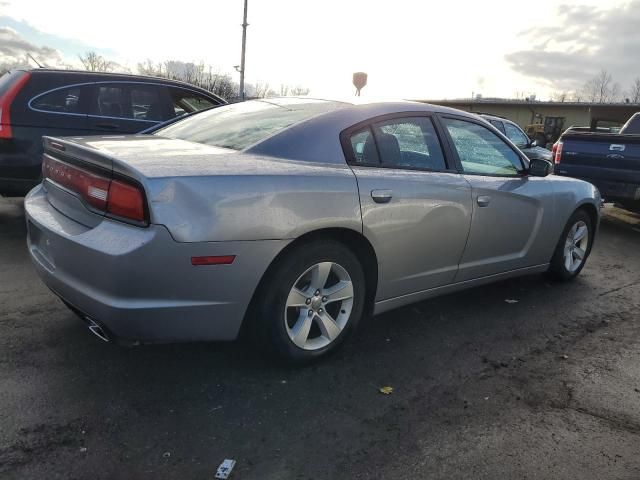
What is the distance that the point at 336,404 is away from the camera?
110 inches

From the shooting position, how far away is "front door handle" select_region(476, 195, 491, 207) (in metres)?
3.83

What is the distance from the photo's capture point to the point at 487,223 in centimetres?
394

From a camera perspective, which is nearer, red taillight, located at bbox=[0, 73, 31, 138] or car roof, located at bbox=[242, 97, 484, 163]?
car roof, located at bbox=[242, 97, 484, 163]

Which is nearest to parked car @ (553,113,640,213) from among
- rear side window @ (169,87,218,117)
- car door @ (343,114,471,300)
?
car door @ (343,114,471,300)

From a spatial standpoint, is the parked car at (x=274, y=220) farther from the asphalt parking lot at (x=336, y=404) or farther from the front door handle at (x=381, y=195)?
the asphalt parking lot at (x=336, y=404)

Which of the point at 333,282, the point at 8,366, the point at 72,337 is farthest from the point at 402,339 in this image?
the point at 8,366

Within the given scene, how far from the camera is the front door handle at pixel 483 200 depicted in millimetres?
3835

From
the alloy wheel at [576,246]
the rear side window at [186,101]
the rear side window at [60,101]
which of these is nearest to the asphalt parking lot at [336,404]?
the alloy wheel at [576,246]

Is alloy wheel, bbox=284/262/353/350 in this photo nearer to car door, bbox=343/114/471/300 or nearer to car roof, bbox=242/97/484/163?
car door, bbox=343/114/471/300

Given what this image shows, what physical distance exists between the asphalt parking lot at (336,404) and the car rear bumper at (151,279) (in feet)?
1.35

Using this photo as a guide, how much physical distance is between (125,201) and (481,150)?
2.76 metres

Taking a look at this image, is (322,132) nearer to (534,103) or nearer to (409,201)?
(409,201)

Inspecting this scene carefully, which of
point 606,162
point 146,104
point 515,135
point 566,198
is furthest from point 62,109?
point 515,135

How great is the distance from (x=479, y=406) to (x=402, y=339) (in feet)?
2.88
